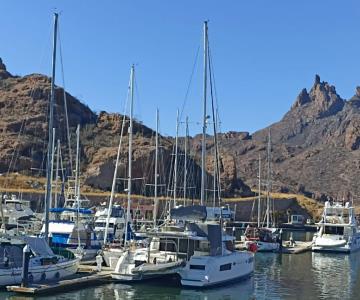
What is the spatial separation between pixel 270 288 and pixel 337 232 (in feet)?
91.5

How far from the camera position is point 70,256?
30531 millimetres

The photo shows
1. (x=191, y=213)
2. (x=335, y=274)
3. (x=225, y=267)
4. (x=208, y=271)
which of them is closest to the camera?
(x=208, y=271)

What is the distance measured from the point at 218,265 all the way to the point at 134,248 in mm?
4534

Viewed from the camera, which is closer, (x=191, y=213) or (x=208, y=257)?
(x=208, y=257)

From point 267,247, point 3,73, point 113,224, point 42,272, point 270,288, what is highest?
point 3,73

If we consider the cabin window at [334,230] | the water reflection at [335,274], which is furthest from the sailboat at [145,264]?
the cabin window at [334,230]

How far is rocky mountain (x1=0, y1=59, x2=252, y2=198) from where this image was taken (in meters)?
87.8

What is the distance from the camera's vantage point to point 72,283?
27.2 metres

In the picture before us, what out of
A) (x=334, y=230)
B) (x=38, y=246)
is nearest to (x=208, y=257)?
(x=38, y=246)

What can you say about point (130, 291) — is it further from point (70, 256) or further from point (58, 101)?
point (58, 101)

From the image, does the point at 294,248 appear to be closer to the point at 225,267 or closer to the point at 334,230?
the point at 334,230

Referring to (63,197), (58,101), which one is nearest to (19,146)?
(58,101)

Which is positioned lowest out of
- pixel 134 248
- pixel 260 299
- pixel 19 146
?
pixel 260 299

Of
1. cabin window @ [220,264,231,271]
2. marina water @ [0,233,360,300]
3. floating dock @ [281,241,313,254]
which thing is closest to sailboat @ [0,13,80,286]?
marina water @ [0,233,360,300]
